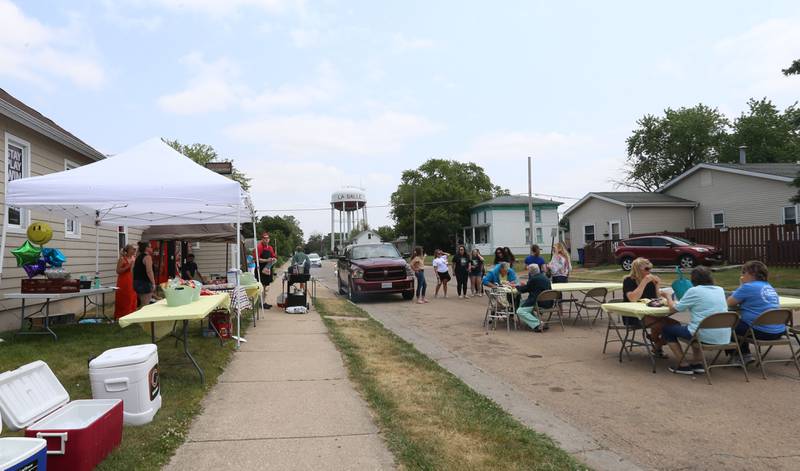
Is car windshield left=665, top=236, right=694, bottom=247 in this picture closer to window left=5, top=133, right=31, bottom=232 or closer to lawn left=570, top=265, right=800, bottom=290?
lawn left=570, top=265, right=800, bottom=290

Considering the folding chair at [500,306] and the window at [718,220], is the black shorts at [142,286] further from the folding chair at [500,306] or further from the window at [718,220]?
the window at [718,220]

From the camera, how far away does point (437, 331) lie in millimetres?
10266

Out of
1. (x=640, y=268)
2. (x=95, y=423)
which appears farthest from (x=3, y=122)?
(x=640, y=268)

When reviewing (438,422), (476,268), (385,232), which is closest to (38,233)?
(438,422)

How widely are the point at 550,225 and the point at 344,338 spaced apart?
4794 cm

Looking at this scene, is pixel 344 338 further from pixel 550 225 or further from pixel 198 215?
pixel 550 225

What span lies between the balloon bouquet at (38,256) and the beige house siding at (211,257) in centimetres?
1560

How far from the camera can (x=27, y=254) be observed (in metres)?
8.53

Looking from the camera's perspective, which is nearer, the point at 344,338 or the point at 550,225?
the point at 344,338

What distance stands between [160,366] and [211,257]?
1932 cm

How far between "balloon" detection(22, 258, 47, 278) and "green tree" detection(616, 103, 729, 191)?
186 ft

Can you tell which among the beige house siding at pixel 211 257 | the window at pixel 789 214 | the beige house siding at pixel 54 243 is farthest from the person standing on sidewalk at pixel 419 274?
the window at pixel 789 214

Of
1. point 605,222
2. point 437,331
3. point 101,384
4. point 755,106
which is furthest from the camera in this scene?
point 755,106

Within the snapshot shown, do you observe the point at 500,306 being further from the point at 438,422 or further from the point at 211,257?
the point at 211,257
